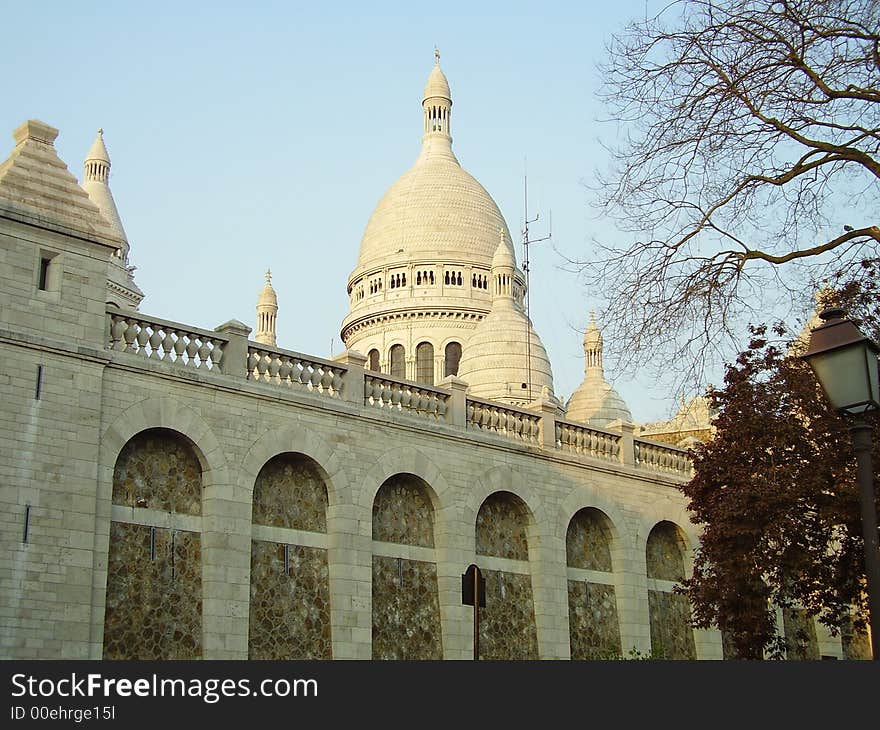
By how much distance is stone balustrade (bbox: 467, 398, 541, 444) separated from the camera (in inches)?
1168

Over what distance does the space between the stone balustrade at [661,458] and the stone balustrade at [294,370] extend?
35.5ft

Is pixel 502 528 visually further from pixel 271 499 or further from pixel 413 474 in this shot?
pixel 271 499

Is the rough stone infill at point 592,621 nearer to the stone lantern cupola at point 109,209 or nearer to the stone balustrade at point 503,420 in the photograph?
the stone balustrade at point 503,420

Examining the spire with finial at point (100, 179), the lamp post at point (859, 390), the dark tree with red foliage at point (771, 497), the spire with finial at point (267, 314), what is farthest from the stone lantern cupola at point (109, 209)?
the lamp post at point (859, 390)

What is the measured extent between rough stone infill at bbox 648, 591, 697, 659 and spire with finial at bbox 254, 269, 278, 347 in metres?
50.6

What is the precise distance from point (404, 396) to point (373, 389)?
1.06m

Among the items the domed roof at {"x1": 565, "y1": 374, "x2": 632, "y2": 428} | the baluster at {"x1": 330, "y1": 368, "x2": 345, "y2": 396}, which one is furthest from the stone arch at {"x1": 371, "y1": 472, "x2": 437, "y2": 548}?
the domed roof at {"x1": 565, "y1": 374, "x2": 632, "y2": 428}

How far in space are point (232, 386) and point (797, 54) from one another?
13.4 metres

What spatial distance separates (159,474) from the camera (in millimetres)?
23141

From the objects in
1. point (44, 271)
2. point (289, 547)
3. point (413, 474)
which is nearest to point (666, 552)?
point (413, 474)

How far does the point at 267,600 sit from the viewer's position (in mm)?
24203

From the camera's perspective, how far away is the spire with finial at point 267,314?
81200mm

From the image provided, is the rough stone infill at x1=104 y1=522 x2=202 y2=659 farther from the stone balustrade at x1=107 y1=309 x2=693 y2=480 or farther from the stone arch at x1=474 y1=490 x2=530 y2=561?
the stone arch at x1=474 y1=490 x2=530 y2=561

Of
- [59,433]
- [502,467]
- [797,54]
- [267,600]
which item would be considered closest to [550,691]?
[797,54]
